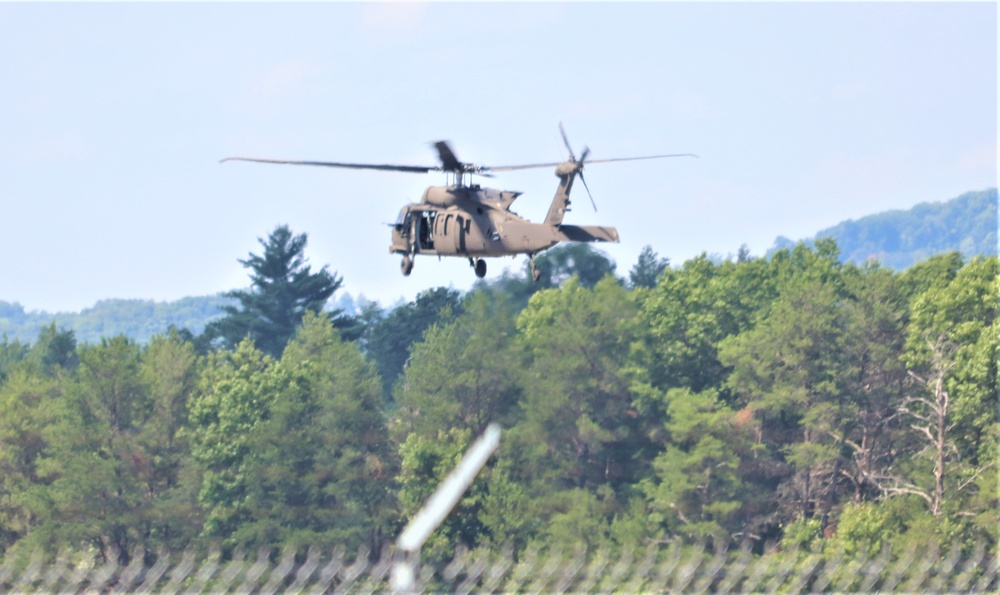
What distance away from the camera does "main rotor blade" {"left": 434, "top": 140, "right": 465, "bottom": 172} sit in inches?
1305

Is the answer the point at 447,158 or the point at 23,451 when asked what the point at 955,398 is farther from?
the point at 23,451

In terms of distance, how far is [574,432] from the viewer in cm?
7038

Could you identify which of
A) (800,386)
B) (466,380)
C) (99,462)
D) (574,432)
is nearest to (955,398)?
(800,386)

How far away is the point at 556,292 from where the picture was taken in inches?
3312

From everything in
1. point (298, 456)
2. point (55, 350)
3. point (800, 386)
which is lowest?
point (800, 386)

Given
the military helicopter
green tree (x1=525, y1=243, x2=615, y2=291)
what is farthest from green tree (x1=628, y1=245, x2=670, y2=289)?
the military helicopter

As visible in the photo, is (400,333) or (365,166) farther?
(400,333)

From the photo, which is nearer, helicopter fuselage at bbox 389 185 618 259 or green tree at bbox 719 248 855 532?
helicopter fuselage at bbox 389 185 618 259

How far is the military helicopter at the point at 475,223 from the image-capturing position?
32625 mm

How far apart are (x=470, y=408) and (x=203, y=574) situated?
655 inches

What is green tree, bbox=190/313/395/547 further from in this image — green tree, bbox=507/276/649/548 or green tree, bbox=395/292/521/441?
green tree, bbox=507/276/649/548

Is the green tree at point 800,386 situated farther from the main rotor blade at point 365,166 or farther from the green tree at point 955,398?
the main rotor blade at point 365,166

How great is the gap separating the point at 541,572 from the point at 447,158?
2343cm

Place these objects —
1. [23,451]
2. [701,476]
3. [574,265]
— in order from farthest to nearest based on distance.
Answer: [574,265]
[23,451]
[701,476]
